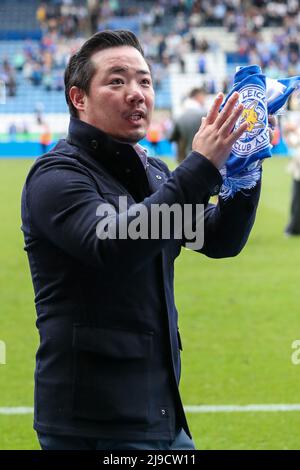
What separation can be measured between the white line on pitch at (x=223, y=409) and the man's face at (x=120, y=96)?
3702 mm

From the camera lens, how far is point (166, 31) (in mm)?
50000

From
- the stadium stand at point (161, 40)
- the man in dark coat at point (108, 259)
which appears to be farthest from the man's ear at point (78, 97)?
the stadium stand at point (161, 40)

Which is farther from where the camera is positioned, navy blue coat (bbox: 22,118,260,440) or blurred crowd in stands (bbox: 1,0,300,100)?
blurred crowd in stands (bbox: 1,0,300,100)

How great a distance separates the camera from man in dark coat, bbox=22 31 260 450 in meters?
2.65

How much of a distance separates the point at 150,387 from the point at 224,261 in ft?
32.6

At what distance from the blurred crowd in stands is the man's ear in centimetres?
3987

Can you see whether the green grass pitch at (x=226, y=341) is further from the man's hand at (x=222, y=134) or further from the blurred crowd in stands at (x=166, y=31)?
the blurred crowd in stands at (x=166, y=31)

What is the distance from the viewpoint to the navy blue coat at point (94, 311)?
2.73 metres

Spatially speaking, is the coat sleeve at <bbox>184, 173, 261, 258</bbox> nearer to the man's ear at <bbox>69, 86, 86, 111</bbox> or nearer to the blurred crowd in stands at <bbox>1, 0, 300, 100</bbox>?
the man's ear at <bbox>69, 86, 86, 111</bbox>

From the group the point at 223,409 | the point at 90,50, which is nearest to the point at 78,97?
the point at 90,50

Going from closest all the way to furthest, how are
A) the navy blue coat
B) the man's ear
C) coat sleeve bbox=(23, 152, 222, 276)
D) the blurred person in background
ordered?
coat sleeve bbox=(23, 152, 222, 276), the navy blue coat, the man's ear, the blurred person in background

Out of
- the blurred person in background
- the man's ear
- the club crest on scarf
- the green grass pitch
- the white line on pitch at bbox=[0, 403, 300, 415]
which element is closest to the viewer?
the club crest on scarf

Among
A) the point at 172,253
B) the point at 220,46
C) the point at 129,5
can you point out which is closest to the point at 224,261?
the point at 172,253

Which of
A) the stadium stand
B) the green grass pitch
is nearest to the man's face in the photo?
the green grass pitch
